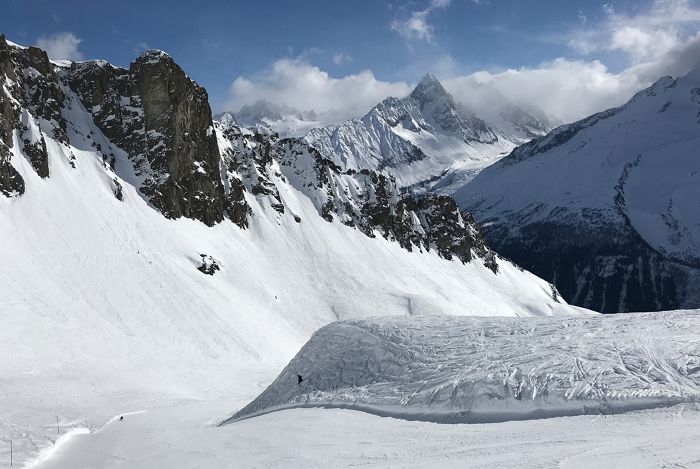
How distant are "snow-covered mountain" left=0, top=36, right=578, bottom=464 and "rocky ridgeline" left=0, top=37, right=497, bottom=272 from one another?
0.24 meters

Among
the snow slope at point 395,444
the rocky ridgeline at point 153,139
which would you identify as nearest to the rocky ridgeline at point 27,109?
the rocky ridgeline at point 153,139

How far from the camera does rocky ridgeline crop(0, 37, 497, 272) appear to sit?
68250mm

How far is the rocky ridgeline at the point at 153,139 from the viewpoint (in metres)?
68.2

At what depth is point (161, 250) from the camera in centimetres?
6844

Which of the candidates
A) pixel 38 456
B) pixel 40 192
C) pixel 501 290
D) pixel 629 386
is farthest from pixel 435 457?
pixel 501 290

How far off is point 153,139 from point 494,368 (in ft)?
239

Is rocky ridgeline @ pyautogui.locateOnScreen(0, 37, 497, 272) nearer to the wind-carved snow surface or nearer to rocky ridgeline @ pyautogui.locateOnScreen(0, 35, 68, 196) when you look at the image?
rocky ridgeline @ pyautogui.locateOnScreen(0, 35, 68, 196)

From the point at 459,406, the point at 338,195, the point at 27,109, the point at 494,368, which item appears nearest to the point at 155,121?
the point at 27,109

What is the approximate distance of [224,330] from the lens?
190 ft

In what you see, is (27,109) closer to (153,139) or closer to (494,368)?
(153,139)

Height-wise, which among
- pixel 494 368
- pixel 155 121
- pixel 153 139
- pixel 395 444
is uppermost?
pixel 155 121

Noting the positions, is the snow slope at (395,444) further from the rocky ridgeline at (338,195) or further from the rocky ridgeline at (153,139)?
the rocky ridgeline at (338,195)

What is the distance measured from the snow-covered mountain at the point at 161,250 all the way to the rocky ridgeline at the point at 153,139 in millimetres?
237

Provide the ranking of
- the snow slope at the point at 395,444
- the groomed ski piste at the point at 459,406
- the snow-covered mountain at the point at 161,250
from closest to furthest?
1. the snow slope at the point at 395,444
2. the groomed ski piste at the point at 459,406
3. the snow-covered mountain at the point at 161,250
